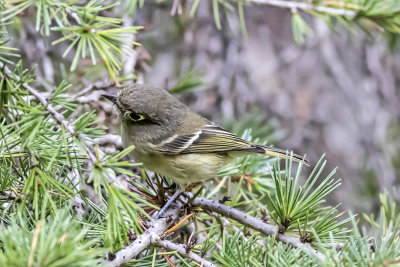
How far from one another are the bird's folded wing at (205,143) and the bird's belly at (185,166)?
0.04 metres

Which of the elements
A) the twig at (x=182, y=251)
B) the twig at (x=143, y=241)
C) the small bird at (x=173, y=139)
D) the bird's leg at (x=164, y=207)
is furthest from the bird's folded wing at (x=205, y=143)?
the twig at (x=182, y=251)

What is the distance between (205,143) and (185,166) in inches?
9.9

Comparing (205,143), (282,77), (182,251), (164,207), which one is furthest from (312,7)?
(282,77)

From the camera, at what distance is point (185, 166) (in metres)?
1.97

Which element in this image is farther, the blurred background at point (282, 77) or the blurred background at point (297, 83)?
the blurred background at point (297, 83)

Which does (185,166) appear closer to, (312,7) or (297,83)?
(312,7)

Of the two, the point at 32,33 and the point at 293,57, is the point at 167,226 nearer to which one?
the point at 32,33

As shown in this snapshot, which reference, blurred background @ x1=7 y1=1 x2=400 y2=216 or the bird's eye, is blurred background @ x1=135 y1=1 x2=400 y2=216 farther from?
the bird's eye

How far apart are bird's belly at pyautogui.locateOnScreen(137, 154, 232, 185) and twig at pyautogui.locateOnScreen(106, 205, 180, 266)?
397mm

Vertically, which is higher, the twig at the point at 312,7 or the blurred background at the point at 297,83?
the twig at the point at 312,7

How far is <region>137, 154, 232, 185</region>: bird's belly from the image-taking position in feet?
6.17

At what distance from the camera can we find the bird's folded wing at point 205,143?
6.73 feet

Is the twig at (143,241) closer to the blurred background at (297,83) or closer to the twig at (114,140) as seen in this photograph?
the twig at (114,140)

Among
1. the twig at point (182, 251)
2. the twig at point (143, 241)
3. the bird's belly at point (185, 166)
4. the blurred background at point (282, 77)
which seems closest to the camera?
the twig at point (143, 241)
